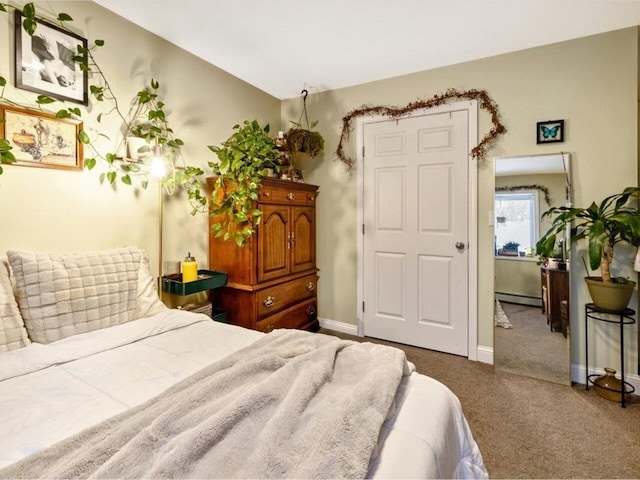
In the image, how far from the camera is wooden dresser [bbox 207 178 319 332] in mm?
2602

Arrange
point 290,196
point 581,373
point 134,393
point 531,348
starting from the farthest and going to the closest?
point 290,196
point 531,348
point 581,373
point 134,393

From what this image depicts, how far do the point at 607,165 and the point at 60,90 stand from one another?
350cm

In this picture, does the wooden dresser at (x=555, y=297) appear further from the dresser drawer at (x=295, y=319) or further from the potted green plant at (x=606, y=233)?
the dresser drawer at (x=295, y=319)

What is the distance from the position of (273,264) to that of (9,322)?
1.69m

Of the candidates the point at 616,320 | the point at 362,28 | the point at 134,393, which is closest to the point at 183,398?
the point at 134,393

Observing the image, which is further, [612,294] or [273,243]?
[273,243]

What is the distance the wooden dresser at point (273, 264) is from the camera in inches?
102

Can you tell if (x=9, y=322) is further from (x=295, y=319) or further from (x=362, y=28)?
(x=362, y=28)

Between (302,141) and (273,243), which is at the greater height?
(302,141)

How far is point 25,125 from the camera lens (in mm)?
1703

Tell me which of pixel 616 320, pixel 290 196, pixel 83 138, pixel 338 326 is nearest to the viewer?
pixel 83 138

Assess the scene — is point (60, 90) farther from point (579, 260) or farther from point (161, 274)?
point (579, 260)

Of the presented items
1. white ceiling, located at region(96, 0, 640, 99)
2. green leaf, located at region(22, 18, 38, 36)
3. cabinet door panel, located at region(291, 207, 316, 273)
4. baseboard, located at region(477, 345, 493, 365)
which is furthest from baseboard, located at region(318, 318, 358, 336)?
green leaf, located at region(22, 18, 38, 36)

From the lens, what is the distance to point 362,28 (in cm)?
230
